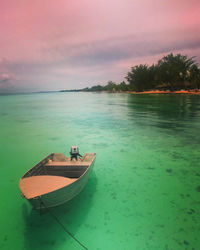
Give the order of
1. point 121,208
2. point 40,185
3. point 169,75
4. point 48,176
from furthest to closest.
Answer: point 169,75, point 121,208, point 48,176, point 40,185

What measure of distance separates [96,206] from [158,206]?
2.14 m

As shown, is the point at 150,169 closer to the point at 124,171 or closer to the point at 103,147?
the point at 124,171

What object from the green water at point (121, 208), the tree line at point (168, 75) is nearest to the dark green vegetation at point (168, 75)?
the tree line at point (168, 75)

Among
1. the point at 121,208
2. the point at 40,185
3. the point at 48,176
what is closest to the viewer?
the point at 40,185

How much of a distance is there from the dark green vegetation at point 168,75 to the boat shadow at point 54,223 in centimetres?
7177

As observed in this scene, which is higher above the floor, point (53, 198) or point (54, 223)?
point (53, 198)

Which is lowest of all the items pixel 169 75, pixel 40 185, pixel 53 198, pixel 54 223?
pixel 54 223

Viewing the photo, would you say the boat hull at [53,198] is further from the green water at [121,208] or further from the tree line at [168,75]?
the tree line at [168,75]

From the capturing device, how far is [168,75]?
75438mm

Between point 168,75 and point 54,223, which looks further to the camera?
point 168,75

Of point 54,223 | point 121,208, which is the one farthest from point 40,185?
point 121,208

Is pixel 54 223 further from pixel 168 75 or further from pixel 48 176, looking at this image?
pixel 168 75

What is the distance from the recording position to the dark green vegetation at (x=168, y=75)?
69.3m

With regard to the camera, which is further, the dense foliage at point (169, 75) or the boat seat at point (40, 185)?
the dense foliage at point (169, 75)
